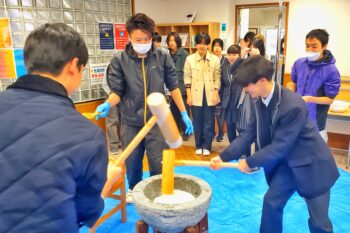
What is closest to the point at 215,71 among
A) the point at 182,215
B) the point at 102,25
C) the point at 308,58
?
the point at 308,58

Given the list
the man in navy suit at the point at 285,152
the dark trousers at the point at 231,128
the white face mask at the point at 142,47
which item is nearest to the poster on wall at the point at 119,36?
the dark trousers at the point at 231,128

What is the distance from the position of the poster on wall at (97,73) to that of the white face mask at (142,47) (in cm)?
164

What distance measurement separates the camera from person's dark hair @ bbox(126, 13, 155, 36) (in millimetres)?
1945

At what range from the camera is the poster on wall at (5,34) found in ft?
8.98

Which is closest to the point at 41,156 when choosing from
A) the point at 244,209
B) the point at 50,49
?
the point at 50,49

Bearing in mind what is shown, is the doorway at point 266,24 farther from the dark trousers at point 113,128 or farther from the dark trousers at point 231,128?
the dark trousers at point 113,128

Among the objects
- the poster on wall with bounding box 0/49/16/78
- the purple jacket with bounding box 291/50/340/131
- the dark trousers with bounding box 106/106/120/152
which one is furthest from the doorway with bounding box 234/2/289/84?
the poster on wall with bounding box 0/49/16/78

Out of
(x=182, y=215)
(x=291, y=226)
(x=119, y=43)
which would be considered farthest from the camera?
(x=119, y=43)

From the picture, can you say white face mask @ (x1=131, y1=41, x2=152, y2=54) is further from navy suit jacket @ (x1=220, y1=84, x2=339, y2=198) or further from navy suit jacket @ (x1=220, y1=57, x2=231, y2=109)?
navy suit jacket @ (x1=220, y1=57, x2=231, y2=109)

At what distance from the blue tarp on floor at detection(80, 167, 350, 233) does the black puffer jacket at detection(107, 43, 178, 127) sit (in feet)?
2.58

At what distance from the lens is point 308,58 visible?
2.56 metres

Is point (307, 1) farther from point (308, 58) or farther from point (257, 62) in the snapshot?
point (257, 62)

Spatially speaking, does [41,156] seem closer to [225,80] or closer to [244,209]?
[244,209]

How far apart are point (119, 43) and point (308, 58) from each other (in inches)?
90.6
